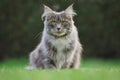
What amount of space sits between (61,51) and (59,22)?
0.47m

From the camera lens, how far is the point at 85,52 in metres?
17.0

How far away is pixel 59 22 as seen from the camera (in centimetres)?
1006

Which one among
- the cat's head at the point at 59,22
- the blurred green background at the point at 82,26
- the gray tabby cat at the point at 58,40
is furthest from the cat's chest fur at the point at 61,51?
the blurred green background at the point at 82,26

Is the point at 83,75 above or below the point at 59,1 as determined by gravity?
below

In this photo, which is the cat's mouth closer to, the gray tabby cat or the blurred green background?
the gray tabby cat

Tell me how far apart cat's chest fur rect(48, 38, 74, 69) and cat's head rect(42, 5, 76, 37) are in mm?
113

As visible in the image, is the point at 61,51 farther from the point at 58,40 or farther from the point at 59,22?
the point at 59,22

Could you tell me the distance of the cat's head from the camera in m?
10.0

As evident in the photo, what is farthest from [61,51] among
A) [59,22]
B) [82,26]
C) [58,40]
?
[82,26]

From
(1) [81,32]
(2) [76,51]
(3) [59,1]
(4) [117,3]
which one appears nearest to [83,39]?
(1) [81,32]

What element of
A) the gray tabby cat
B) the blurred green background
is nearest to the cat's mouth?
the gray tabby cat

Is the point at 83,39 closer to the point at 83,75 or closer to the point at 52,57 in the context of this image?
the point at 52,57

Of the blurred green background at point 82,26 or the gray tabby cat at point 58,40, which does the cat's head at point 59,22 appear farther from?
the blurred green background at point 82,26

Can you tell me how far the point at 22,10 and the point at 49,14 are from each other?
28.7ft
